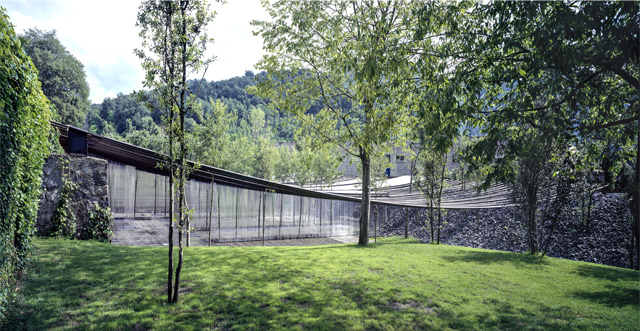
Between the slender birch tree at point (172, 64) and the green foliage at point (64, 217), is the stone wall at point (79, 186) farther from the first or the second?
the slender birch tree at point (172, 64)

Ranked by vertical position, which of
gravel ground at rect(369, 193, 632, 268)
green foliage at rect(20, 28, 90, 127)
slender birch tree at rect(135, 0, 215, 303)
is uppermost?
green foliage at rect(20, 28, 90, 127)

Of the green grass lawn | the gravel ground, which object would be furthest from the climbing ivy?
the gravel ground

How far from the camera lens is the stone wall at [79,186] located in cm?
849

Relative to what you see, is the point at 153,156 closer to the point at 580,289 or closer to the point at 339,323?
the point at 339,323

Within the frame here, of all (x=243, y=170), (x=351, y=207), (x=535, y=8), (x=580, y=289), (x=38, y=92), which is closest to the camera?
(x=535, y=8)

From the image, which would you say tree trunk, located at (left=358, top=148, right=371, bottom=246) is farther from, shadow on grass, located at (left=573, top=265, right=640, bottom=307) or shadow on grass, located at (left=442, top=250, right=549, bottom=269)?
shadow on grass, located at (left=573, top=265, right=640, bottom=307)

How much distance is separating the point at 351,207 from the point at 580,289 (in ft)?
49.1

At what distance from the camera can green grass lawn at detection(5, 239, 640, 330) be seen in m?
4.37

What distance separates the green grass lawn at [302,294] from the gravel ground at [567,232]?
523cm

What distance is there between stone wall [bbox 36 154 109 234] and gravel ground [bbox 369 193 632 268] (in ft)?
44.3

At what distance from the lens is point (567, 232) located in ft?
59.0

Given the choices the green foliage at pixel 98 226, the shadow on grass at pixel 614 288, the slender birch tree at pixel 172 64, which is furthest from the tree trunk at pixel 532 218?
the green foliage at pixel 98 226

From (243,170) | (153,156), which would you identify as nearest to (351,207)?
(243,170)

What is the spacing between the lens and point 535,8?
13.9 ft
